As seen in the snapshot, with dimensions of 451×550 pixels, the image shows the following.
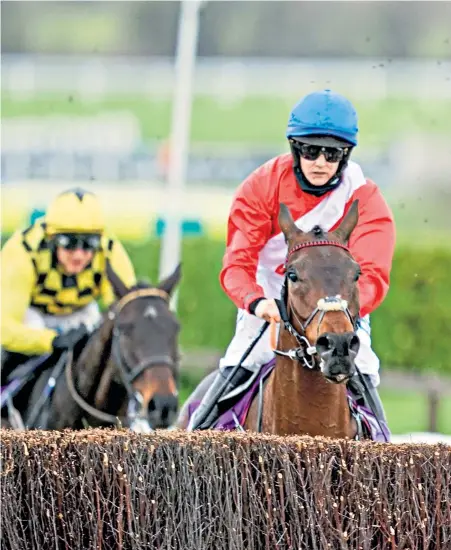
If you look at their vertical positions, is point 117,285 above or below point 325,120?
below

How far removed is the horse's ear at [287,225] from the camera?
5.25m

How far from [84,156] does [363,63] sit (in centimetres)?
794

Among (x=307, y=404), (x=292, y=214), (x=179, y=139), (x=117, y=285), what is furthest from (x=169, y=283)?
(x=179, y=139)

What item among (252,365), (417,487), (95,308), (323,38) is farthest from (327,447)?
(323,38)

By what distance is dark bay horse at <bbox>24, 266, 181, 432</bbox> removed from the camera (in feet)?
25.1

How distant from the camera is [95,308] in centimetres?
920

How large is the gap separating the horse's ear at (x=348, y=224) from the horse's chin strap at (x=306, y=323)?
0.32m

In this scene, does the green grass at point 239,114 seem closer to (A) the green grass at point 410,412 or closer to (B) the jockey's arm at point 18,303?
(A) the green grass at point 410,412

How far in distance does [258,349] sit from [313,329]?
3.11ft

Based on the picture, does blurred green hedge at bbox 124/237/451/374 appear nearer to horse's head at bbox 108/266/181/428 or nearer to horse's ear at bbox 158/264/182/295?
horse's ear at bbox 158/264/182/295

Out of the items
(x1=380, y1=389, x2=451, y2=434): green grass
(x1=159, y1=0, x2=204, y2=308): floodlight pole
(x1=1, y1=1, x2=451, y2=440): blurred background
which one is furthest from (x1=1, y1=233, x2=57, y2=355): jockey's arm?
(x1=1, y1=1, x2=451, y2=440): blurred background

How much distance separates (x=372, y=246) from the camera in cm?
551

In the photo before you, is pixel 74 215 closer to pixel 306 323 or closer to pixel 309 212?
pixel 309 212

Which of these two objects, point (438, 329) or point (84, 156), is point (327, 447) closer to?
point (438, 329)
